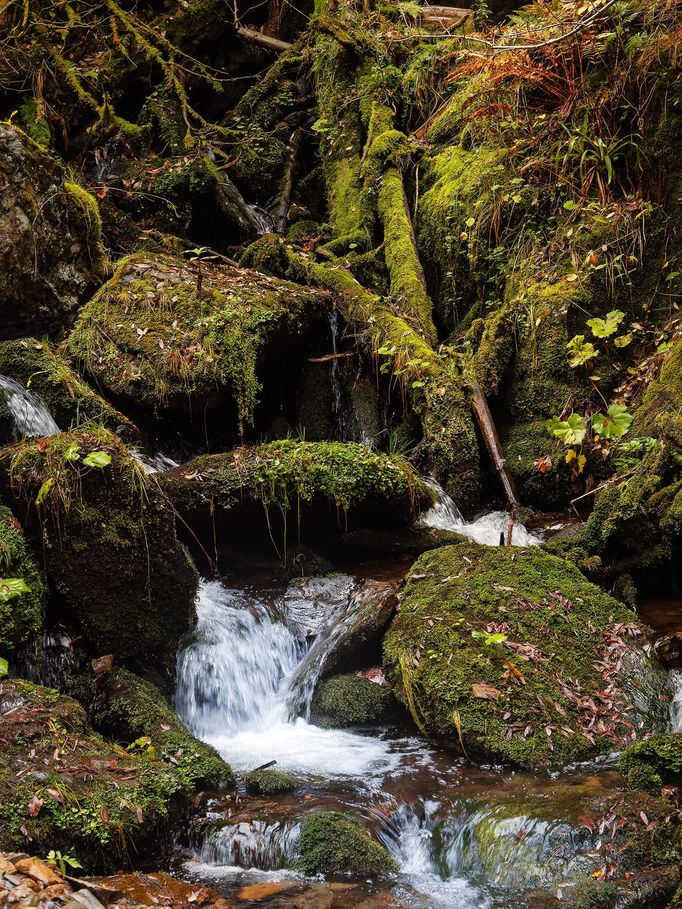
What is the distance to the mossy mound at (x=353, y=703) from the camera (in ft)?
17.1

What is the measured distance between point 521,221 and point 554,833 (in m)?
7.18

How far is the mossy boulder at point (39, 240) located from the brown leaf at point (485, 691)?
6.02 metres

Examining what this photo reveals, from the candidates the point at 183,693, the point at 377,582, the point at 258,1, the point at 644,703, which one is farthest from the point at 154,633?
the point at 258,1

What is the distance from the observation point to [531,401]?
8.24m

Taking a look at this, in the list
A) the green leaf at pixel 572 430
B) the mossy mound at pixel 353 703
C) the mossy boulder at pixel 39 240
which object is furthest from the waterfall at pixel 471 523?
the mossy boulder at pixel 39 240

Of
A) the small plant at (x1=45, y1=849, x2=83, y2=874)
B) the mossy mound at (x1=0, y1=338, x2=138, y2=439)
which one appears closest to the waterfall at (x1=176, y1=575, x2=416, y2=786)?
the small plant at (x1=45, y1=849, x2=83, y2=874)

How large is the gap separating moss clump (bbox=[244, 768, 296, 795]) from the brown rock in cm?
166

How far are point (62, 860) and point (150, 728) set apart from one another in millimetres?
1313

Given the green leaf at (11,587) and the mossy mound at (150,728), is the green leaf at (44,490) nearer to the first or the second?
the green leaf at (11,587)

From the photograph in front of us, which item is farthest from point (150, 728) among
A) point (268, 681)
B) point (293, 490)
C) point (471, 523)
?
point (471, 523)

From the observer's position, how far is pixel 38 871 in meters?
2.78

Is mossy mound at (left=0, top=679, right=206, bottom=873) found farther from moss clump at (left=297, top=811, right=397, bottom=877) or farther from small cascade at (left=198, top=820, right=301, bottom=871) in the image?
moss clump at (left=297, top=811, right=397, bottom=877)

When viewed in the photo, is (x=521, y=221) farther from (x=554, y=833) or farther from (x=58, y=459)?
(x=554, y=833)

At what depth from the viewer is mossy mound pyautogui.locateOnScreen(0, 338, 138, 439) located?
22.7 ft
